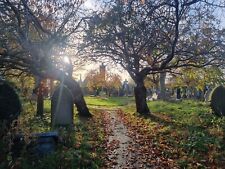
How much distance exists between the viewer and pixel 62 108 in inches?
622

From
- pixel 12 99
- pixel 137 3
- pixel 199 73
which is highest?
pixel 137 3

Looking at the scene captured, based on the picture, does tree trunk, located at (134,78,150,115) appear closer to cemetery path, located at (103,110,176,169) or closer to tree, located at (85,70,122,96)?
cemetery path, located at (103,110,176,169)

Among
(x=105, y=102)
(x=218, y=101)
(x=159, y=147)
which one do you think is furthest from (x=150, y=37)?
(x=105, y=102)

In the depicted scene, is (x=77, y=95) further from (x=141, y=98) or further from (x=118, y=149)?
(x=118, y=149)

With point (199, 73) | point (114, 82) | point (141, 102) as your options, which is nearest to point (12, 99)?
point (141, 102)

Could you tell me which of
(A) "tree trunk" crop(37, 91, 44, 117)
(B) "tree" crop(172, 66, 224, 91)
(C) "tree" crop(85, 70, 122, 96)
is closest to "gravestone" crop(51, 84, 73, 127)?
(A) "tree trunk" crop(37, 91, 44, 117)

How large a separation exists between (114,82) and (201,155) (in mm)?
72131

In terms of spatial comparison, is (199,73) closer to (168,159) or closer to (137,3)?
(137,3)

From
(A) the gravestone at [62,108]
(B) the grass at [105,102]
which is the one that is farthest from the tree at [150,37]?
(B) the grass at [105,102]

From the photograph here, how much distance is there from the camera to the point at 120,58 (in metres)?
22.2

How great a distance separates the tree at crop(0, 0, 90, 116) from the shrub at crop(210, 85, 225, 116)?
26.3 ft

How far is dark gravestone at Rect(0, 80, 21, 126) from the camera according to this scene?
369 inches

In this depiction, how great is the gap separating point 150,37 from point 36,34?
6107 millimetres

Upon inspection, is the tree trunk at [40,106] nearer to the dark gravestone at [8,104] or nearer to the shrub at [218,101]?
the shrub at [218,101]
